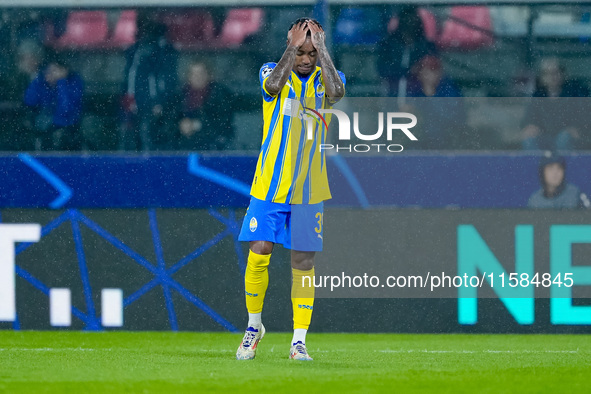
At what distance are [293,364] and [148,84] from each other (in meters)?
2.74

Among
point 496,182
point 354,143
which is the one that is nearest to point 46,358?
point 354,143

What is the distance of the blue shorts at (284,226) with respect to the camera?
519 centimetres

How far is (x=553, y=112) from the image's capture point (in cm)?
706

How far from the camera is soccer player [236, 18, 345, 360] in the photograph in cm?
514

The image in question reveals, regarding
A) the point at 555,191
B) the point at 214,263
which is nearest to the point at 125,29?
the point at 214,263

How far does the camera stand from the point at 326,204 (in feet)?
23.1

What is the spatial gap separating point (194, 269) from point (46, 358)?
1.70 m

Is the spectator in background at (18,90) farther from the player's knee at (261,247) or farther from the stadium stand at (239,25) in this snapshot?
the player's knee at (261,247)

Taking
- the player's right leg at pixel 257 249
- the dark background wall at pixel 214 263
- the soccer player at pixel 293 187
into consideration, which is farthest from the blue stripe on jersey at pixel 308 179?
the dark background wall at pixel 214 263

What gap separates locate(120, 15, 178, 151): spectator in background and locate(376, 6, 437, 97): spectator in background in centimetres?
134

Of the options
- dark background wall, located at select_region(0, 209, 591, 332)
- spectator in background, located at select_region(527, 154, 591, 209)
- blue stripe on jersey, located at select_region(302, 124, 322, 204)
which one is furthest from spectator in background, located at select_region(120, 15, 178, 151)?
spectator in background, located at select_region(527, 154, 591, 209)

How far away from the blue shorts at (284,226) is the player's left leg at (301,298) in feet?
0.22

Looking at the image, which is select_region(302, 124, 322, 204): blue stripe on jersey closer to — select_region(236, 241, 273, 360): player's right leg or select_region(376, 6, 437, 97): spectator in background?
select_region(236, 241, 273, 360): player's right leg

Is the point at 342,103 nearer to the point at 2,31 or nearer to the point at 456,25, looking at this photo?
the point at 456,25
